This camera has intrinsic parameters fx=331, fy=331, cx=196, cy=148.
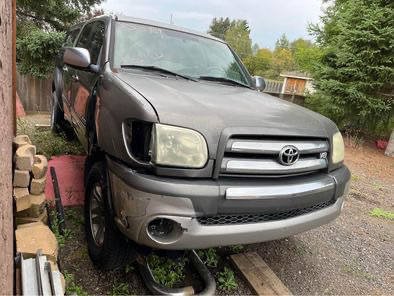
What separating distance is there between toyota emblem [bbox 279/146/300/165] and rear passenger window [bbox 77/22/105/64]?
1877 millimetres

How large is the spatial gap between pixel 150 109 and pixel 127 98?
242 mm

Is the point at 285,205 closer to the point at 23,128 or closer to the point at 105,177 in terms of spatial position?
the point at 105,177

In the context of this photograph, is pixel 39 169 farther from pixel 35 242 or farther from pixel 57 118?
pixel 57 118

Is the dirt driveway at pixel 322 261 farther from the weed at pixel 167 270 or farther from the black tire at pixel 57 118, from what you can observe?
the black tire at pixel 57 118

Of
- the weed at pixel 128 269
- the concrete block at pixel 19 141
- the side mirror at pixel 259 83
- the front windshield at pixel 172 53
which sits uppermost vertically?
the front windshield at pixel 172 53

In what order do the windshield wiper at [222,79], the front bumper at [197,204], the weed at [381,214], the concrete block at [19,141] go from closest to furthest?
the front bumper at [197,204]
the concrete block at [19,141]
the windshield wiper at [222,79]
the weed at [381,214]

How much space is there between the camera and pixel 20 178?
2340mm

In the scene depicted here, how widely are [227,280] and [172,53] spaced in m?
2.00

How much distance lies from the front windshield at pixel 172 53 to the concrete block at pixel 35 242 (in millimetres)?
1349

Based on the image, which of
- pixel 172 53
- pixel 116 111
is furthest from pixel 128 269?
pixel 172 53

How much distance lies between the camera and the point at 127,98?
2018 millimetres

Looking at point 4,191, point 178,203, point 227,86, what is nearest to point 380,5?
point 227,86

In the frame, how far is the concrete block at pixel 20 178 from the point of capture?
2336mm

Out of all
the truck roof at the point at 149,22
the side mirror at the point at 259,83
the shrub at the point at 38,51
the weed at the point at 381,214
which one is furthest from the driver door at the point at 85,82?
the shrub at the point at 38,51
